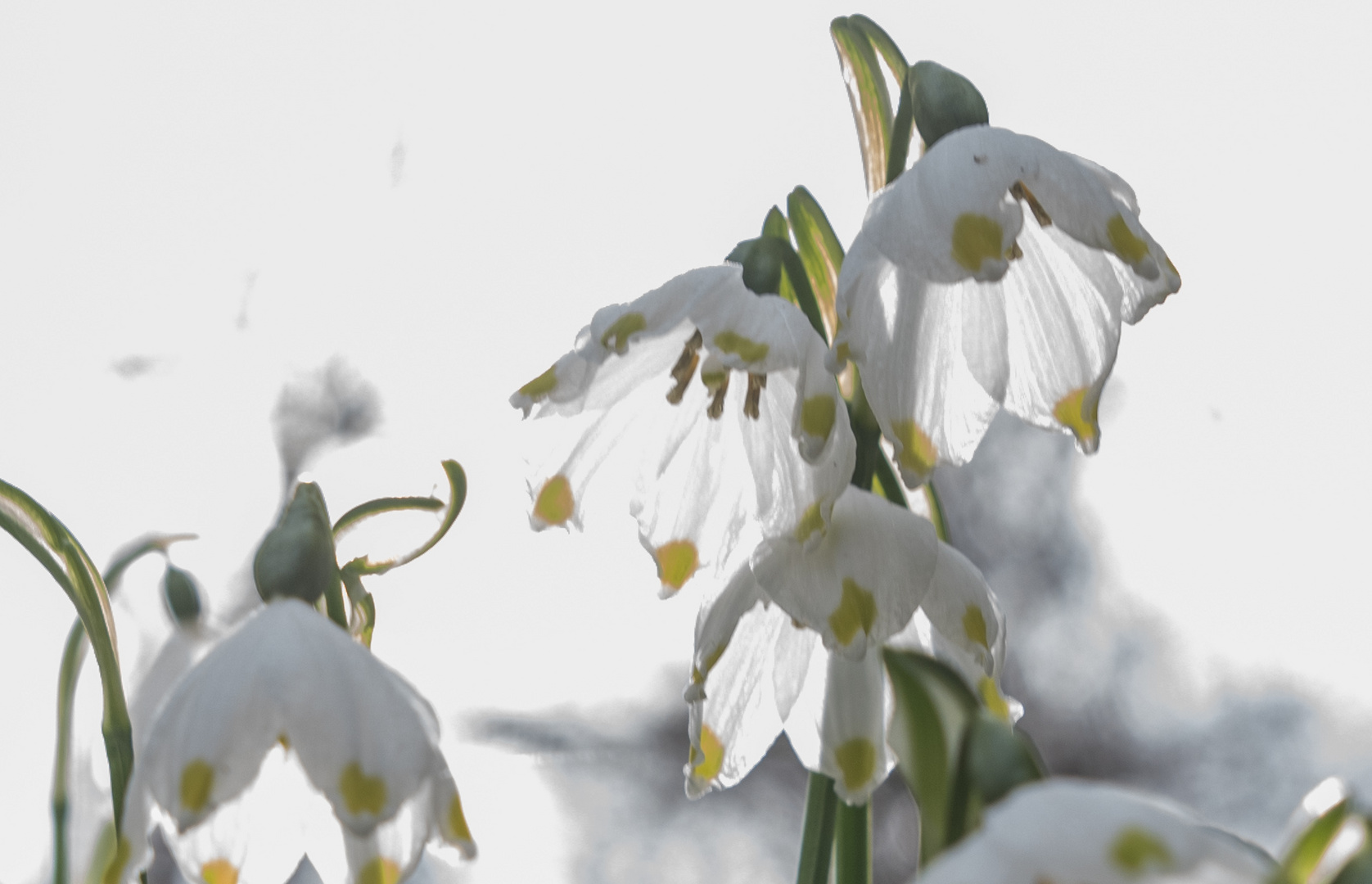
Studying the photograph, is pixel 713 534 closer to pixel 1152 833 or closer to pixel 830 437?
pixel 830 437

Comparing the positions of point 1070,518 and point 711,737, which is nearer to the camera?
point 711,737

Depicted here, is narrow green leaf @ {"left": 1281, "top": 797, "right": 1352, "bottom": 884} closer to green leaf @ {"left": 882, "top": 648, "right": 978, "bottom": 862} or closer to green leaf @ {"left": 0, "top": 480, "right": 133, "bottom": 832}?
green leaf @ {"left": 882, "top": 648, "right": 978, "bottom": 862}

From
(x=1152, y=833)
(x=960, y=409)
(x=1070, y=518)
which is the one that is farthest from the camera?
(x=1070, y=518)

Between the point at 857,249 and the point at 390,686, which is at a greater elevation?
the point at 857,249

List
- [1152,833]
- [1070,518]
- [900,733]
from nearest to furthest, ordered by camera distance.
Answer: [1152,833] < [900,733] < [1070,518]

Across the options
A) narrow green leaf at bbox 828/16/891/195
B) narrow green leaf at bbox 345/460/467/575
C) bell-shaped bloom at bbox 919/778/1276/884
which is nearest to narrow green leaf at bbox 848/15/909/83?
narrow green leaf at bbox 828/16/891/195

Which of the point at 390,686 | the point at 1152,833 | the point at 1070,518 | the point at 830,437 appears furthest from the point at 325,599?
the point at 1070,518
